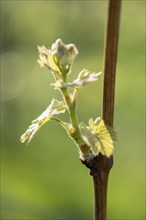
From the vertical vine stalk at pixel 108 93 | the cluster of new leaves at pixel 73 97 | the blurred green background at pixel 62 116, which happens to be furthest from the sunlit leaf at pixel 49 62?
the blurred green background at pixel 62 116

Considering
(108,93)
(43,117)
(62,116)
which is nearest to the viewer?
(108,93)

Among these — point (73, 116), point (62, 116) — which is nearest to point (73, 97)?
point (73, 116)

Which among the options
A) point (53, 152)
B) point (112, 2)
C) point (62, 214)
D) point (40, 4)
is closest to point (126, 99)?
point (53, 152)

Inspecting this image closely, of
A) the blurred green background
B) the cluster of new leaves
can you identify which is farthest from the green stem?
the blurred green background

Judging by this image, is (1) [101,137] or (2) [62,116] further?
(2) [62,116]

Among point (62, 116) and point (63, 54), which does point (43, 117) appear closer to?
point (63, 54)

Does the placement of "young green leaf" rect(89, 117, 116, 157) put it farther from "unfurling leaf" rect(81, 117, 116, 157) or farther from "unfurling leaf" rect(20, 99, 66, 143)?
"unfurling leaf" rect(20, 99, 66, 143)

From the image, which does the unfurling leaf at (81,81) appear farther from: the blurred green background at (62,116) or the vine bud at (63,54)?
the blurred green background at (62,116)
